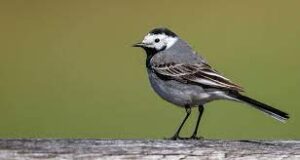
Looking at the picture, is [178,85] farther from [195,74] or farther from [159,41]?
[159,41]

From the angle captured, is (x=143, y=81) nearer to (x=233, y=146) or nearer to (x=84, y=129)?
(x=84, y=129)

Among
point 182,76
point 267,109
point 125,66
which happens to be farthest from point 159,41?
point 125,66

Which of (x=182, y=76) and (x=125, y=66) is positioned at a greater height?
(x=125, y=66)

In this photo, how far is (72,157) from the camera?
3.50 metres

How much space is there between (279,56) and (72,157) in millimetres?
5143

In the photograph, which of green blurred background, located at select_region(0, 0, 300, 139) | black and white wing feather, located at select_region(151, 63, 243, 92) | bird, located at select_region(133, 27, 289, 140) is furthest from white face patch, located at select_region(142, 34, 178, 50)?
green blurred background, located at select_region(0, 0, 300, 139)

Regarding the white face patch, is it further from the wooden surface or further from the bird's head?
the wooden surface

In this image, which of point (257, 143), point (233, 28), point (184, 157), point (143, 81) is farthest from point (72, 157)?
point (233, 28)

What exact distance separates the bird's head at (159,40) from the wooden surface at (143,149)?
1.50 metres

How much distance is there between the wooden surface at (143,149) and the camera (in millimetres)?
3488

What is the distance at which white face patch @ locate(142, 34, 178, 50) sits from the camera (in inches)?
206

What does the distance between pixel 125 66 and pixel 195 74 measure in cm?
296

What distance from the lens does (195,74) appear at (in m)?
5.03

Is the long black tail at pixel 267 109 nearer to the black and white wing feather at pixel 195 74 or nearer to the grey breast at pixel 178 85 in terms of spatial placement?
the black and white wing feather at pixel 195 74
